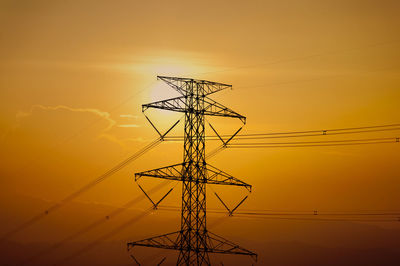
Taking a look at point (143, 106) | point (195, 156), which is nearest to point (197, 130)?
point (195, 156)

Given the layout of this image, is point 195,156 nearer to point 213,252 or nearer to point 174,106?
point 174,106

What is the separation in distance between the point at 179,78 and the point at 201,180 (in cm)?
961

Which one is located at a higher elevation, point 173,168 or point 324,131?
point 324,131

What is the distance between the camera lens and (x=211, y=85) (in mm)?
54188

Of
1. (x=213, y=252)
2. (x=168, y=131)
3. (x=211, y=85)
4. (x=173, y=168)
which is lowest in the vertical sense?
(x=213, y=252)

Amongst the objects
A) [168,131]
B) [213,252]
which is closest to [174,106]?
[168,131]

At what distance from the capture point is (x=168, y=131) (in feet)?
168

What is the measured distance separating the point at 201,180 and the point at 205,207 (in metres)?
3.02

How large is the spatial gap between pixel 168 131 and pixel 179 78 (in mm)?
5109

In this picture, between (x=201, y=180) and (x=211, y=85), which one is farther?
(x=211, y=85)

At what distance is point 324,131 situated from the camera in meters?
55.1

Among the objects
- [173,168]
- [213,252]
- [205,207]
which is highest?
[173,168]

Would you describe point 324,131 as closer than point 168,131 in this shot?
No

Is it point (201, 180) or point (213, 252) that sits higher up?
point (201, 180)
